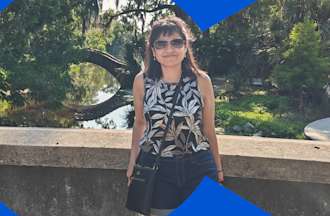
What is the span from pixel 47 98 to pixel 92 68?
62.1 ft

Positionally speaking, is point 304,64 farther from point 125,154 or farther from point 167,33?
point 167,33

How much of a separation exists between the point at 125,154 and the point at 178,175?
47 cm

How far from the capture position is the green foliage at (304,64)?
1206cm

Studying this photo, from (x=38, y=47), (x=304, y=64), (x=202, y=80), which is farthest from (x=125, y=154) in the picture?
(x=304, y=64)

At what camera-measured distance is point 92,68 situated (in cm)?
2773

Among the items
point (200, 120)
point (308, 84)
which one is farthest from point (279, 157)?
point (308, 84)

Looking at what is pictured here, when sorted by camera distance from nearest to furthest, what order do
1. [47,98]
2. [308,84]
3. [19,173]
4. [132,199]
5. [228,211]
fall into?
[228,211] < [132,199] < [19,173] < [47,98] < [308,84]

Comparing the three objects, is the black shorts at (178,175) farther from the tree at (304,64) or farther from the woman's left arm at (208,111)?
the tree at (304,64)

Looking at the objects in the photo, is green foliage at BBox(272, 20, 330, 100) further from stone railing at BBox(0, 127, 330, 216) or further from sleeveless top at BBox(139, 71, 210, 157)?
sleeveless top at BBox(139, 71, 210, 157)

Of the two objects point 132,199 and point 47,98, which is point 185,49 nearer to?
point 132,199

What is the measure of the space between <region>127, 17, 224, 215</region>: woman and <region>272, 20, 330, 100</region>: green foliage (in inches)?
441

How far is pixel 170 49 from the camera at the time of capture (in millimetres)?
1498

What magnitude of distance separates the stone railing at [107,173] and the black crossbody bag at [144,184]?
39 centimetres

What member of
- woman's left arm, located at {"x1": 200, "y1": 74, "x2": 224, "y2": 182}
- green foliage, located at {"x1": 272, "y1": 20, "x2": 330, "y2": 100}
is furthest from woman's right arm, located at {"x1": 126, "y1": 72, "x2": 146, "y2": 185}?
green foliage, located at {"x1": 272, "y1": 20, "x2": 330, "y2": 100}
